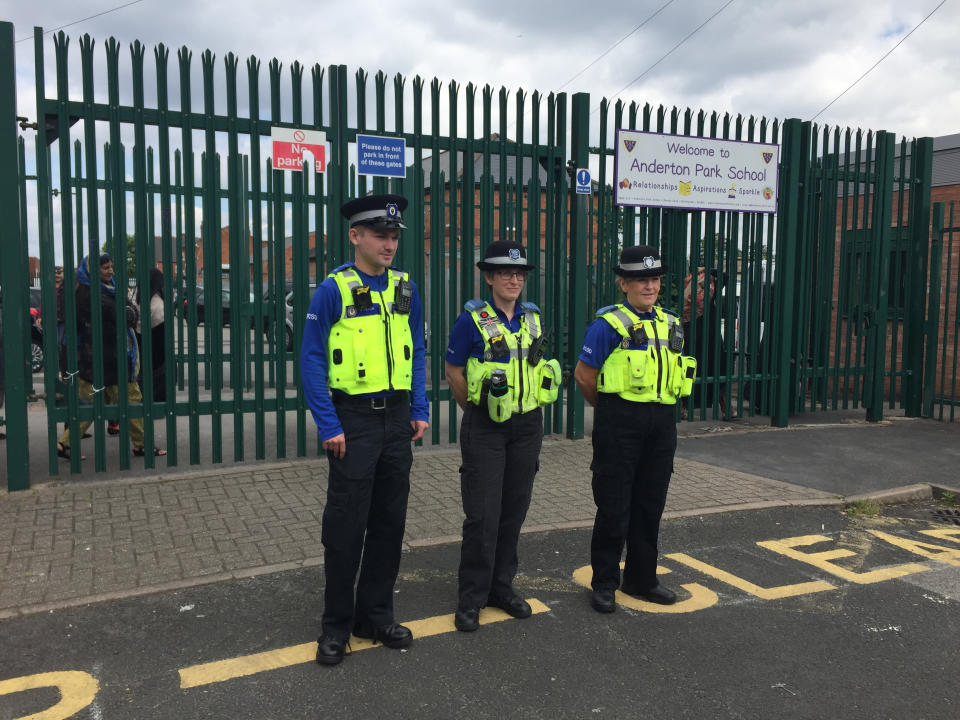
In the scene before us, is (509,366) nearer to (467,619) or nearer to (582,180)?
(467,619)

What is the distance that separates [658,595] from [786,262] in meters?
6.23

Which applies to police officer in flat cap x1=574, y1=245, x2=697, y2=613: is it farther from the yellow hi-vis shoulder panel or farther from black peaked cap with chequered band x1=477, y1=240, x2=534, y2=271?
the yellow hi-vis shoulder panel

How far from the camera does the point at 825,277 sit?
969 cm

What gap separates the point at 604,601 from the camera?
4.07 metres

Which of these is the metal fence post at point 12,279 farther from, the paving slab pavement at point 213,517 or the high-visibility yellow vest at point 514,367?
the high-visibility yellow vest at point 514,367

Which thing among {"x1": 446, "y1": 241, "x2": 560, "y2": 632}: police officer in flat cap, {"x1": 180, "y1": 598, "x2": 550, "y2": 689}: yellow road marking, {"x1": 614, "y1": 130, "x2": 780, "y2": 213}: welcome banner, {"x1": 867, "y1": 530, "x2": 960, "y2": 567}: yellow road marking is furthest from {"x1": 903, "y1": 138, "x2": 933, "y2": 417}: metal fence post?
{"x1": 180, "y1": 598, "x2": 550, "y2": 689}: yellow road marking

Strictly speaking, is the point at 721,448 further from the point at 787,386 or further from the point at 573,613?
the point at 573,613

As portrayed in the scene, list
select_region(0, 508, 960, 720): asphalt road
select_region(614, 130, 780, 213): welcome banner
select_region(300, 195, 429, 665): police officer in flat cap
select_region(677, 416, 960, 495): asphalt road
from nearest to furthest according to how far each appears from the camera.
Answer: select_region(0, 508, 960, 720): asphalt road < select_region(300, 195, 429, 665): police officer in flat cap < select_region(677, 416, 960, 495): asphalt road < select_region(614, 130, 780, 213): welcome banner

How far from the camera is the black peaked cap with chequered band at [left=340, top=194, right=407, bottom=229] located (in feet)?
11.4

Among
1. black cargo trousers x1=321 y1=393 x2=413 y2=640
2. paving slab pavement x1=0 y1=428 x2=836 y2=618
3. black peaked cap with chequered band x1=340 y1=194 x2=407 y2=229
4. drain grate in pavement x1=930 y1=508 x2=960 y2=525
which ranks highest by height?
black peaked cap with chequered band x1=340 y1=194 x2=407 y2=229

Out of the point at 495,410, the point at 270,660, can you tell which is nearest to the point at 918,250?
the point at 495,410

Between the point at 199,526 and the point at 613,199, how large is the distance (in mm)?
5158

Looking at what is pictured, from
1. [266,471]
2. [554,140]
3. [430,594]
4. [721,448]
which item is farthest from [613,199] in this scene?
[430,594]

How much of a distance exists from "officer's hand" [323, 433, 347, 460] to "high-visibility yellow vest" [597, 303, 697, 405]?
141 cm
